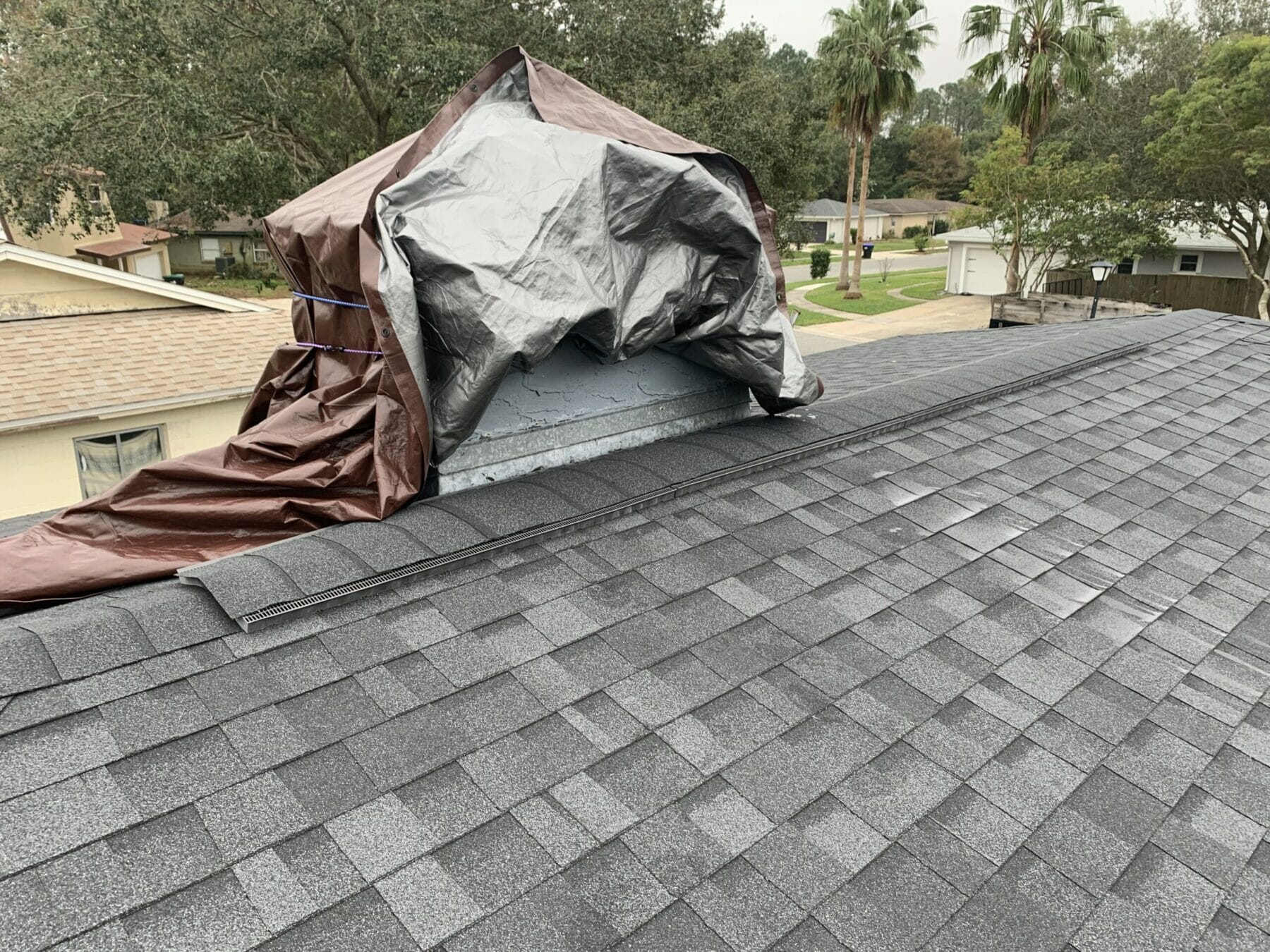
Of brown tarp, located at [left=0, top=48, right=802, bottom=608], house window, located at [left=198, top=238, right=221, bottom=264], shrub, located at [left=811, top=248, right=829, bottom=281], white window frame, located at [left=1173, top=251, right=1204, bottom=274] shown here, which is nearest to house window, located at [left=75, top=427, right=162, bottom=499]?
brown tarp, located at [left=0, top=48, right=802, bottom=608]

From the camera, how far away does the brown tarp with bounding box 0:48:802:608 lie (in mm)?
3717

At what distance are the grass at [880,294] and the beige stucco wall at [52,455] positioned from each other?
21.0 metres

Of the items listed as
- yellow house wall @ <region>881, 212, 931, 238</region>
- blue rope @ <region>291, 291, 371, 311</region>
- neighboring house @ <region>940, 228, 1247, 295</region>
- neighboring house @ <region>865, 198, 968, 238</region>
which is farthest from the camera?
yellow house wall @ <region>881, 212, 931, 238</region>

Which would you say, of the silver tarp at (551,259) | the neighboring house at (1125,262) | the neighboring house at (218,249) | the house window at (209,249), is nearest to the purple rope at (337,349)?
the silver tarp at (551,259)

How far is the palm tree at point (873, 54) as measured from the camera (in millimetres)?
30688

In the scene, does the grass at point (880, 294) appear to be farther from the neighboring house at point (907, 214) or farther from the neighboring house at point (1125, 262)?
the neighboring house at point (907, 214)

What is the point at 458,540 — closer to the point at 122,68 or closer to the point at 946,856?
the point at 946,856

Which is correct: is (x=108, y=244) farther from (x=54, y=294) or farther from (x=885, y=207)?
(x=885, y=207)

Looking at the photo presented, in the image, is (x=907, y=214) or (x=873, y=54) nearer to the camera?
(x=873, y=54)

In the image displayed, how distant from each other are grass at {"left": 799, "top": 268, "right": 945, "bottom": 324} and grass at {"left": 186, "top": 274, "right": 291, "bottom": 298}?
19.6 metres

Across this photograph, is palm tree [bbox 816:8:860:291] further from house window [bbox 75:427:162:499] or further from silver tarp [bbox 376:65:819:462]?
silver tarp [bbox 376:65:819:462]

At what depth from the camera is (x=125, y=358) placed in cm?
1178

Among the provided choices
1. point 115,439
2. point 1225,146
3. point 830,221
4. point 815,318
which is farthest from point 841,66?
point 830,221

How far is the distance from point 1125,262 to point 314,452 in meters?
32.7
